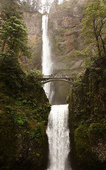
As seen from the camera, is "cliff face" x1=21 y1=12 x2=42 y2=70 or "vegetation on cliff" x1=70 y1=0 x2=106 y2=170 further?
"cliff face" x1=21 y1=12 x2=42 y2=70

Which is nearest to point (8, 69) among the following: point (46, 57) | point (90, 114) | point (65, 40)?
point (90, 114)

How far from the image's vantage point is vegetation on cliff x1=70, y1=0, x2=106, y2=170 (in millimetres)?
8664

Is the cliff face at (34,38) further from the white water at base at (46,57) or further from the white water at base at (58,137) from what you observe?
the white water at base at (58,137)

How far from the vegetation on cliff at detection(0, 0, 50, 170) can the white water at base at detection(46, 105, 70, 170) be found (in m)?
0.74

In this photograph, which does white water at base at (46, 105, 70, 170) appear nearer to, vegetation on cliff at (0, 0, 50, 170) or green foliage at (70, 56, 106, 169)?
vegetation on cliff at (0, 0, 50, 170)

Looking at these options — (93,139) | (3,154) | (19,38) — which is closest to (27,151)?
(3,154)

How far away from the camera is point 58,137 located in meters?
11.5

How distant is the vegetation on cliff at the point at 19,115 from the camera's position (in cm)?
799

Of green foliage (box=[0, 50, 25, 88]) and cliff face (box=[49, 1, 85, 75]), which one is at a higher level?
cliff face (box=[49, 1, 85, 75])

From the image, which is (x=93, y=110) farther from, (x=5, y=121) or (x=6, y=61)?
(x=6, y=61)

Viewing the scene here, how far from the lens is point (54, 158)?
10.3m

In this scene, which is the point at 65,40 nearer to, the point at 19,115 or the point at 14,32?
the point at 14,32

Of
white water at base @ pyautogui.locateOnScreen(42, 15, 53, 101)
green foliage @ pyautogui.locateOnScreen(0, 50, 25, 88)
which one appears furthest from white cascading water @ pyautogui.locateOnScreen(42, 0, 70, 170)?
white water at base @ pyautogui.locateOnScreen(42, 15, 53, 101)

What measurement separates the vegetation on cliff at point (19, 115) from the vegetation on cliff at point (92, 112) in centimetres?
345
